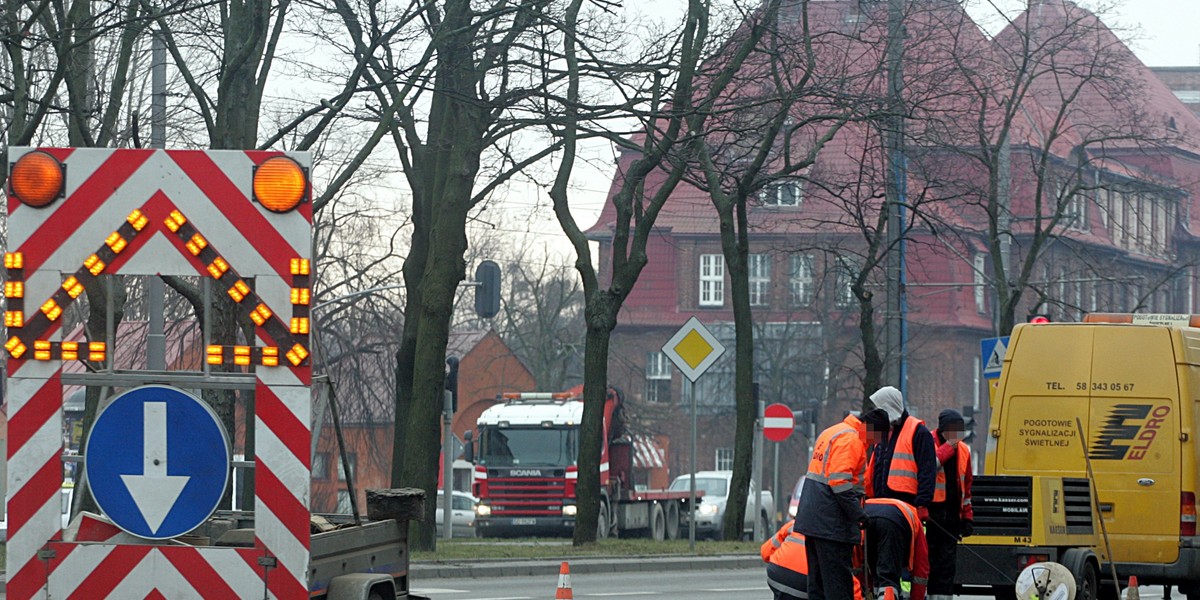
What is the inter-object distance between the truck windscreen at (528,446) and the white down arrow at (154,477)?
32.2 m

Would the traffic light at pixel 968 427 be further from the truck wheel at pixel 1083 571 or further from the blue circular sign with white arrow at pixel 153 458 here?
the blue circular sign with white arrow at pixel 153 458

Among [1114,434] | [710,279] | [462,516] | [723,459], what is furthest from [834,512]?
[710,279]

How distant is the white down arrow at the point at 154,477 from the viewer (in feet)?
23.6

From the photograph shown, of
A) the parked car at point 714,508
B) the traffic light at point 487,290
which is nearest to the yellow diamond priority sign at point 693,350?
the traffic light at point 487,290

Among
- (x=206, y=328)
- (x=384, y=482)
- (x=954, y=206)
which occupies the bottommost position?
(x=384, y=482)

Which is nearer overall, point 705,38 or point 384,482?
point 705,38

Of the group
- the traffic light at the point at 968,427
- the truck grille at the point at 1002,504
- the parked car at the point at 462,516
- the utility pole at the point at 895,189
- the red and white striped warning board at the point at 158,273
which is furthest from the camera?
the parked car at the point at 462,516

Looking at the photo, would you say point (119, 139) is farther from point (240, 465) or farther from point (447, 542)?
point (240, 465)

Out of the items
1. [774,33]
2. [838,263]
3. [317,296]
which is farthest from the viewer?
[317,296]

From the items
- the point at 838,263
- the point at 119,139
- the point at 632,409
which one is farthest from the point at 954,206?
the point at 632,409

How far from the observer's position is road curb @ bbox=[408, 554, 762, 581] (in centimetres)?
2111

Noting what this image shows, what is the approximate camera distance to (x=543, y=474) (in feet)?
128

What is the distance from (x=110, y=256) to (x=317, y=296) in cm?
3700

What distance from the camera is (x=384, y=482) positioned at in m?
67.1
